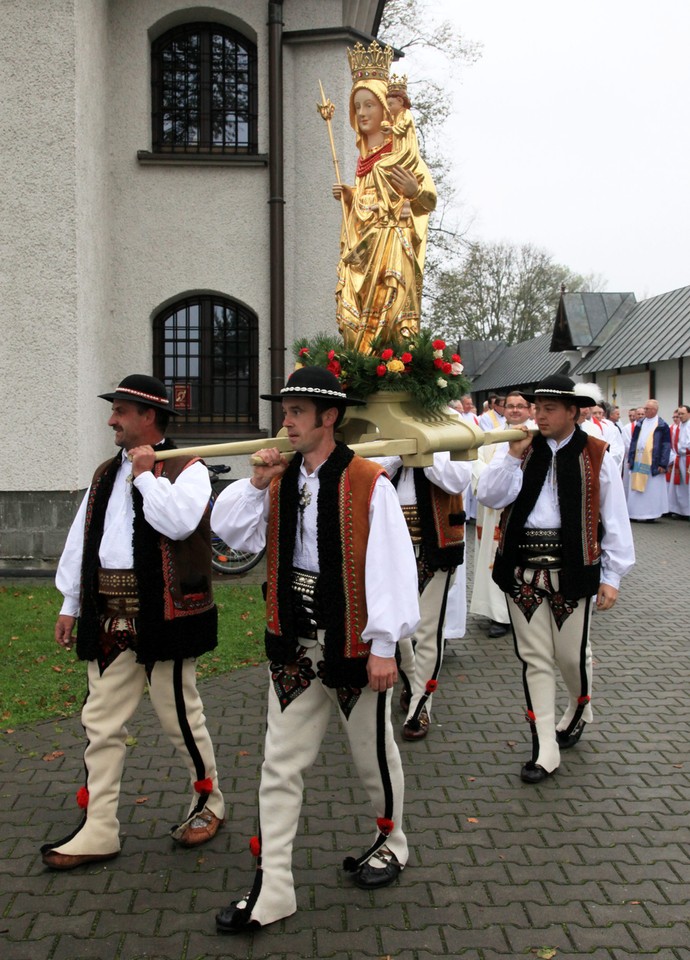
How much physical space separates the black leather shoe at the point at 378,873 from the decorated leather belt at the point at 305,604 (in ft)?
3.22

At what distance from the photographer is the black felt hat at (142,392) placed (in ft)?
12.4

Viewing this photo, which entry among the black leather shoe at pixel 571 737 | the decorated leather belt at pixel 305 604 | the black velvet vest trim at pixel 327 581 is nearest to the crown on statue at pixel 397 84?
the black velvet vest trim at pixel 327 581

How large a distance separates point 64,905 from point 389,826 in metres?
1.30

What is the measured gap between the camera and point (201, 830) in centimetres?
398

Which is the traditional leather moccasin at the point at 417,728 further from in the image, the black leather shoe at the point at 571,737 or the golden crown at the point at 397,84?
→ the golden crown at the point at 397,84

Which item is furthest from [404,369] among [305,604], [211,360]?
[211,360]

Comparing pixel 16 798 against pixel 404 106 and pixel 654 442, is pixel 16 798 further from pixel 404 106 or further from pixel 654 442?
pixel 654 442

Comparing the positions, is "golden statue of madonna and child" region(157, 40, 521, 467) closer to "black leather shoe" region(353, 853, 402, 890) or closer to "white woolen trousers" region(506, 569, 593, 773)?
"white woolen trousers" region(506, 569, 593, 773)

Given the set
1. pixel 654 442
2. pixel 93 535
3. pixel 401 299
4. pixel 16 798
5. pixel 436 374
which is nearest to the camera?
pixel 93 535

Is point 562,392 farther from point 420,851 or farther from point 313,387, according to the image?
point 420,851

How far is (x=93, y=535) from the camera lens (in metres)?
3.82

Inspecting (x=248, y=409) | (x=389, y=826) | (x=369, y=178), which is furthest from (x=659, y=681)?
(x=248, y=409)

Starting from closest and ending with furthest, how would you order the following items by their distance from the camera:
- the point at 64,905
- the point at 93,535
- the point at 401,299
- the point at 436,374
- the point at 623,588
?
1. the point at 64,905
2. the point at 93,535
3. the point at 436,374
4. the point at 401,299
5. the point at 623,588

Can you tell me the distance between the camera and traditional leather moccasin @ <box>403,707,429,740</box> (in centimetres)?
531
